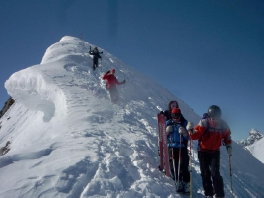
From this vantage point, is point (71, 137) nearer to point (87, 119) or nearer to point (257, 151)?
point (87, 119)

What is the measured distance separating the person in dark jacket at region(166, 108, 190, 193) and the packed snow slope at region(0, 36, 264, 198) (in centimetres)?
32

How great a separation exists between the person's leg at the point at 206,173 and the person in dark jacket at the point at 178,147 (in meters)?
0.39

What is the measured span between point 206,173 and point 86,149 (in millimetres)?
3091

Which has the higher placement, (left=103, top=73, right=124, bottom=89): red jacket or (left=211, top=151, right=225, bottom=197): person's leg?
(left=103, top=73, right=124, bottom=89): red jacket

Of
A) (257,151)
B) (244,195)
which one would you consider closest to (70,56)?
(244,195)

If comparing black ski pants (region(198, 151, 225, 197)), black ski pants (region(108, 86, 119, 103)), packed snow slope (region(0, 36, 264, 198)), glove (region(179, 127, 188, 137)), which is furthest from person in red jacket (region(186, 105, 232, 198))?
black ski pants (region(108, 86, 119, 103))

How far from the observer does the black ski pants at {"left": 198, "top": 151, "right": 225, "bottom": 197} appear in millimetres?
4821

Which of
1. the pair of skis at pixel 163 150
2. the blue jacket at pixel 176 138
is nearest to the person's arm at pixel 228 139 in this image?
the blue jacket at pixel 176 138

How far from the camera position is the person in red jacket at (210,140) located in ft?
16.3

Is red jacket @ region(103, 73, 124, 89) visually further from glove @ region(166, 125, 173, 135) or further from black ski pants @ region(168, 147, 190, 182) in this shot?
black ski pants @ region(168, 147, 190, 182)

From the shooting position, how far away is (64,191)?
390cm

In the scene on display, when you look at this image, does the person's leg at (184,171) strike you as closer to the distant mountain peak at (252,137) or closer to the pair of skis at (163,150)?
the pair of skis at (163,150)

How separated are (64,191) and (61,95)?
6.39 metres

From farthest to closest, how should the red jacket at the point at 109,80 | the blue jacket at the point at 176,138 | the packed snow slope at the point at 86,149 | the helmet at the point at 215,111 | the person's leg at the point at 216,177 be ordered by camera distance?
the red jacket at the point at 109,80 → the blue jacket at the point at 176,138 → the helmet at the point at 215,111 → the person's leg at the point at 216,177 → the packed snow slope at the point at 86,149
